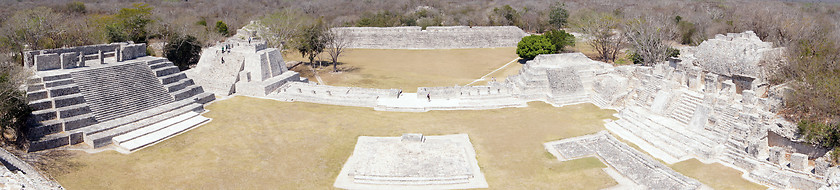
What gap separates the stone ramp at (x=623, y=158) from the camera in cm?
1778

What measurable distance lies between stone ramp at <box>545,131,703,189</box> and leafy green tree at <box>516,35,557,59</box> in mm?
22387

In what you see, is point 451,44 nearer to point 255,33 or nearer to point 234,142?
point 255,33

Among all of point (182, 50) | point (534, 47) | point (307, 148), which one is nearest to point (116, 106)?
point (307, 148)

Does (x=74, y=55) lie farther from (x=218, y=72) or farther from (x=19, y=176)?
(x=19, y=176)

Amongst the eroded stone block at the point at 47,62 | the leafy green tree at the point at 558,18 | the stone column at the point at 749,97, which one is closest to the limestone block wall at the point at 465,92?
the stone column at the point at 749,97

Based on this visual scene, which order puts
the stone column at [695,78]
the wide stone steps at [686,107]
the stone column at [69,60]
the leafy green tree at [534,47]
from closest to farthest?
the wide stone steps at [686,107]
the stone column at [695,78]
the stone column at [69,60]
the leafy green tree at [534,47]

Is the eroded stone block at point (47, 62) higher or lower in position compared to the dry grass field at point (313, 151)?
higher

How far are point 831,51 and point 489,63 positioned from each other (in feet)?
92.3

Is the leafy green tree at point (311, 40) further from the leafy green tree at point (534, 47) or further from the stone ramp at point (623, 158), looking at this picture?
the stone ramp at point (623, 158)

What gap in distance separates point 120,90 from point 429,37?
37.8 m

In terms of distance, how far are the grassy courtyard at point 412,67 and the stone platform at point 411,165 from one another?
41.4ft

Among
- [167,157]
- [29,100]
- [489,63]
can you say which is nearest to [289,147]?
[167,157]

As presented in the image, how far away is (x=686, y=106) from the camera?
23.5m

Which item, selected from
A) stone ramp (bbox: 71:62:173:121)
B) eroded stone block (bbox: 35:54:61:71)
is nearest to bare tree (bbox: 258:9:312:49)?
stone ramp (bbox: 71:62:173:121)
